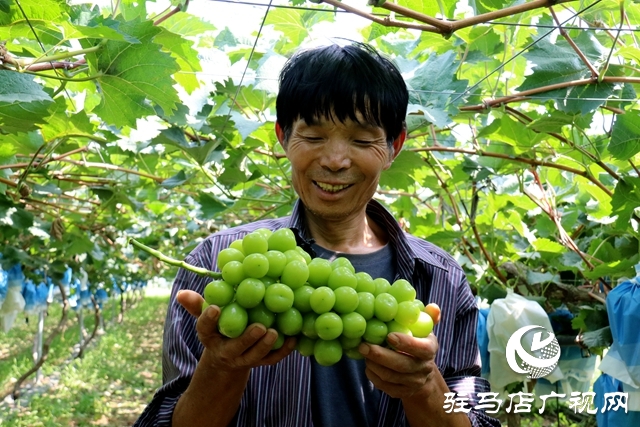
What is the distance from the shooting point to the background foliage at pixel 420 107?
5.60 ft

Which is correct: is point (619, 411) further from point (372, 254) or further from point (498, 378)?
point (372, 254)

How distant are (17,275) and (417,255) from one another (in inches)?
255

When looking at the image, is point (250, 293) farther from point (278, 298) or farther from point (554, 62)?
point (554, 62)

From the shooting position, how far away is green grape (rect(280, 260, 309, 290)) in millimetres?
1193

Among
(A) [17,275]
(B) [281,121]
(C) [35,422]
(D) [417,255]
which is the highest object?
(B) [281,121]

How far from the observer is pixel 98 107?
2.01 m

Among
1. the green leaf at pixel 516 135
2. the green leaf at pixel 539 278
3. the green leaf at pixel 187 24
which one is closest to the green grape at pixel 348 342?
the green leaf at pixel 516 135

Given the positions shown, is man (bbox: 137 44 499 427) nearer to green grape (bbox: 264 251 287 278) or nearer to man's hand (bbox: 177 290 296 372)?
man's hand (bbox: 177 290 296 372)

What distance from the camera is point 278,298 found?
1155 millimetres

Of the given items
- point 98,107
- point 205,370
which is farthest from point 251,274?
point 98,107

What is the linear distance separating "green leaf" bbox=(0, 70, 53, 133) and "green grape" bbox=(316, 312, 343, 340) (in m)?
0.81

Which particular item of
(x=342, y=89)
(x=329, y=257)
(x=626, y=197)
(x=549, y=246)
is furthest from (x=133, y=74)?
(x=549, y=246)

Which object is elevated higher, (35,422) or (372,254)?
(372,254)

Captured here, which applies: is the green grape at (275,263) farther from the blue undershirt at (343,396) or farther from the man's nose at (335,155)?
the blue undershirt at (343,396)
